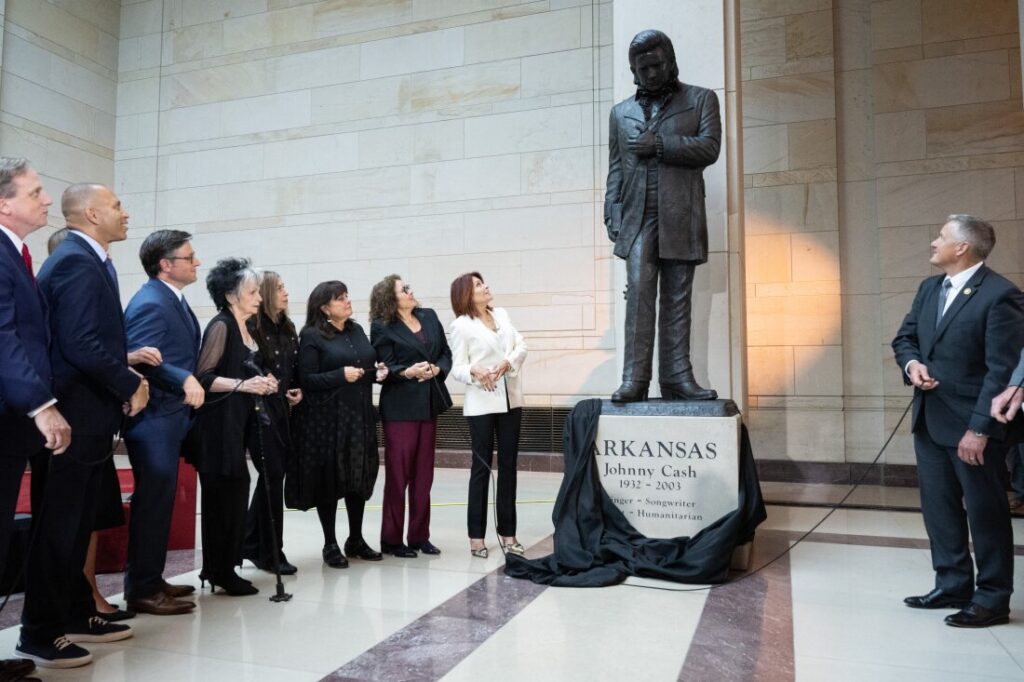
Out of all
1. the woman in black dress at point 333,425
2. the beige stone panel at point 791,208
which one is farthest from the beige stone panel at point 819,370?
the woman in black dress at point 333,425

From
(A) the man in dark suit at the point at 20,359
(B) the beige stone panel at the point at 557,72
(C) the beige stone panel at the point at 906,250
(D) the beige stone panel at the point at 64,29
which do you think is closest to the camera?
(A) the man in dark suit at the point at 20,359

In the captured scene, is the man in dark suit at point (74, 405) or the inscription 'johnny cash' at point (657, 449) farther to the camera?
the inscription 'johnny cash' at point (657, 449)

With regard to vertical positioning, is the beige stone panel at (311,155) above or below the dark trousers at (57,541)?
above

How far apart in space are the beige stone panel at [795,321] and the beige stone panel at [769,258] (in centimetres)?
25

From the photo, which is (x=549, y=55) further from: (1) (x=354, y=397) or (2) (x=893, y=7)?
(1) (x=354, y=397)

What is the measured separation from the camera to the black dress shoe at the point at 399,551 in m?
4.90

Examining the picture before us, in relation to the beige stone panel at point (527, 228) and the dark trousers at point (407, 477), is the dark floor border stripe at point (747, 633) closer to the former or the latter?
the dark trousers at point (407, 477)

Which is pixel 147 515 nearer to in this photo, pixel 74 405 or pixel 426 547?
pixel 74 405

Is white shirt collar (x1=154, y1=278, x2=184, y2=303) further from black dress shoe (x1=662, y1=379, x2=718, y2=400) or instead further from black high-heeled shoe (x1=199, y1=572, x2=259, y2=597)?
black dress shoe (x1=662, y1=379, x2=718, y2=400)

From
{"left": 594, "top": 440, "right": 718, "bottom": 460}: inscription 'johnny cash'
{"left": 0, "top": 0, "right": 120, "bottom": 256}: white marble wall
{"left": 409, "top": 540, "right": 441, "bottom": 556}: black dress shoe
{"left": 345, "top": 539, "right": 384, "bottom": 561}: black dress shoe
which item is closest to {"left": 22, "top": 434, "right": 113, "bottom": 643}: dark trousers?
{"left": 345, "top": 539, "right": 384, "bottom": 561}: black dress shoe

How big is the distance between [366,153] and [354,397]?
6.56m

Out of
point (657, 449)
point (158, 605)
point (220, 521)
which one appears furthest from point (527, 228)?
point (158, 605)

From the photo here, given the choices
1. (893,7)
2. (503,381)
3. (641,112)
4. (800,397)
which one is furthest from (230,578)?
(893,7)

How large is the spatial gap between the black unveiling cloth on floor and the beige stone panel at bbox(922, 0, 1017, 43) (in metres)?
6.24
